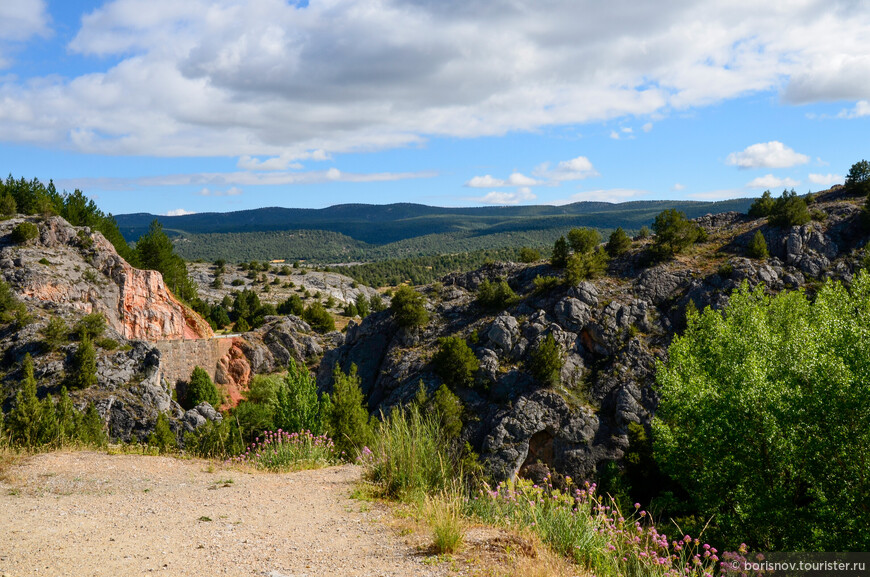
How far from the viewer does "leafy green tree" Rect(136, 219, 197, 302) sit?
55.9m

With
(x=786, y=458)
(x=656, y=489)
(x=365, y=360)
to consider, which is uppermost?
(x=786, y=458)

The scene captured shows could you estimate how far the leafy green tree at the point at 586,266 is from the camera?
3775 cm

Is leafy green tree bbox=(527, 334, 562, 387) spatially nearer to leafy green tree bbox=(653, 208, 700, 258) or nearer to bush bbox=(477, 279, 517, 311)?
bush bbox=(477, 279, 517, 311)

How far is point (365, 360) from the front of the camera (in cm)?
4081

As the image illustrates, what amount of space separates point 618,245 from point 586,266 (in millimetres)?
5086

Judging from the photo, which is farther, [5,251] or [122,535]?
[5,251]

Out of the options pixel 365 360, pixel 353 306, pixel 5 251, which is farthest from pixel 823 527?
pixel 353 306

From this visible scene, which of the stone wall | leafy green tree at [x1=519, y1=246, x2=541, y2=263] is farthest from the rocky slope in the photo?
the stone wall

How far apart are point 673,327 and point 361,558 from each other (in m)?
34.2

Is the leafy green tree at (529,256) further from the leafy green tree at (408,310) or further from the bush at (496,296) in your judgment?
the leafy green tree at (408,310)

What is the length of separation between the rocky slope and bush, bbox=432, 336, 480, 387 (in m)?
0.75

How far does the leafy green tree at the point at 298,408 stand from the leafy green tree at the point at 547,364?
73.1 feet

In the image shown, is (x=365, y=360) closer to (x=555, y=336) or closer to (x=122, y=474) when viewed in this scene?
(x=555, y=336)

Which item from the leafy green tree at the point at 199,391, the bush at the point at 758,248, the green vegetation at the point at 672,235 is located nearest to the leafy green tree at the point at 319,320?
the leafy green tree at the point at 199,391
